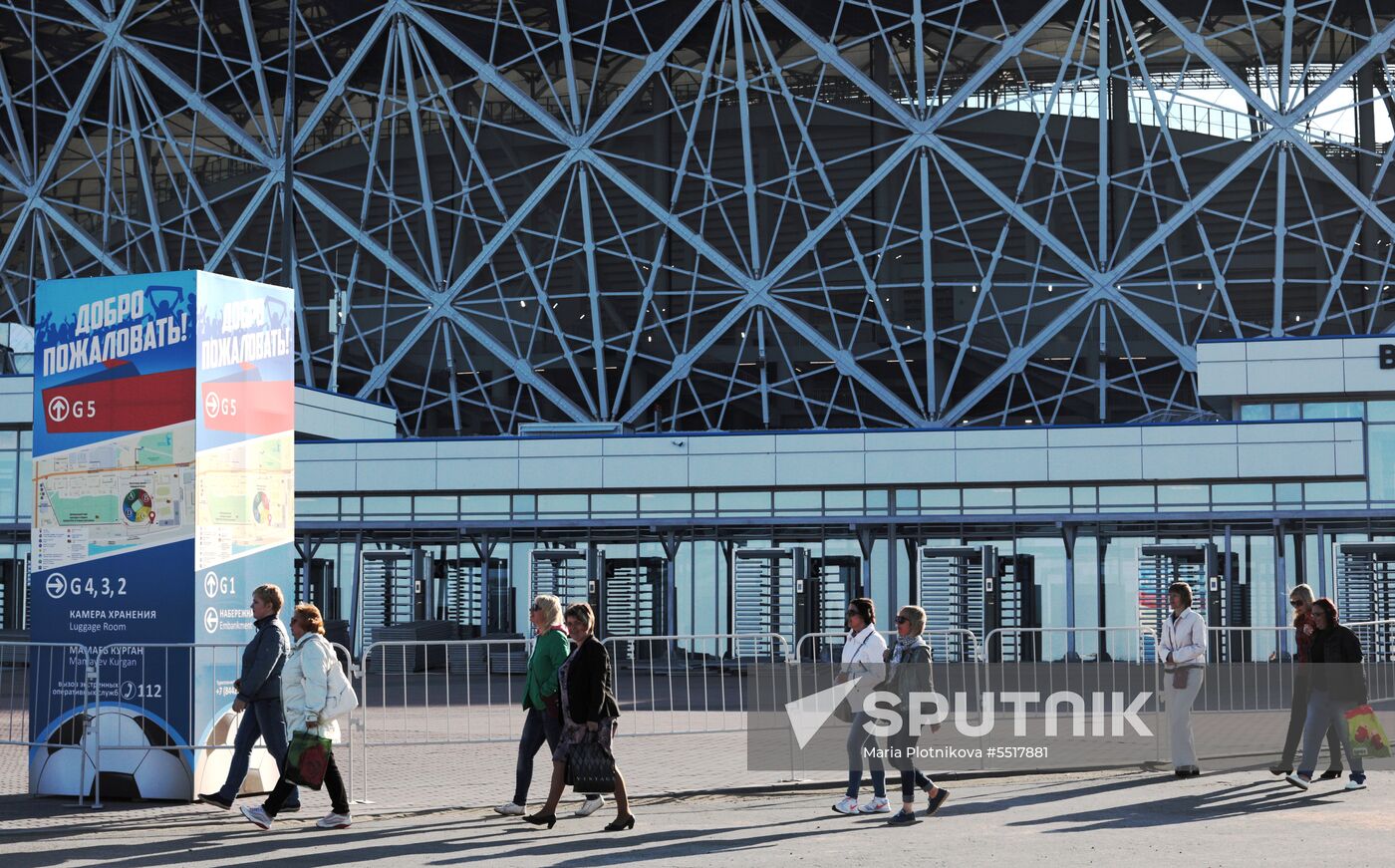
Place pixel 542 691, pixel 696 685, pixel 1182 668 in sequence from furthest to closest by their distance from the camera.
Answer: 1. pixel 696 685
2. pixel 1182 668
3. pixel 542 691

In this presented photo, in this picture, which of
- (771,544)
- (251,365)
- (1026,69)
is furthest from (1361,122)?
(251,365)

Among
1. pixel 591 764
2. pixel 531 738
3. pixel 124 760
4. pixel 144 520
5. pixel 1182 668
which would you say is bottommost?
pixel 124 760

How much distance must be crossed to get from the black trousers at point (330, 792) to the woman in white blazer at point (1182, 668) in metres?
6.44

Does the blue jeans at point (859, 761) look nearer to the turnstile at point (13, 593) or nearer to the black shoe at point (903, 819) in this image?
the black shoe at point (903, 819)

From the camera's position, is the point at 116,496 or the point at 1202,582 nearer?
the point at 116,496

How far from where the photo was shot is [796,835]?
36.1 feet

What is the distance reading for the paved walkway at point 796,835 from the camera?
395 inches

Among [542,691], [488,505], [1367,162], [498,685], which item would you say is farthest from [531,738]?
[1367,162]

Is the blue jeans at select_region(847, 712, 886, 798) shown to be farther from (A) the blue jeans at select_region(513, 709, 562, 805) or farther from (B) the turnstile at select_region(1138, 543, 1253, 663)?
(B) the turnstile at select_region(1138, 543, 1253, 663)

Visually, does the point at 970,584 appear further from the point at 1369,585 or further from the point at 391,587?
the point at 391,587

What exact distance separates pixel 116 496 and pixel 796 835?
558 cm

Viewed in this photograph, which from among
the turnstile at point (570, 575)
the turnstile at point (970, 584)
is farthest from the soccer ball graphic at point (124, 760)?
the turnstile at point (970, 584)

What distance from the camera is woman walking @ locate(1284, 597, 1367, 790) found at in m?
13.3

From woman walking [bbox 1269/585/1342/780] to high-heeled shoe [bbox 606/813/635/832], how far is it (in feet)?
17.7
